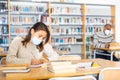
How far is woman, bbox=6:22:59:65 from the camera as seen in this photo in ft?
9.53

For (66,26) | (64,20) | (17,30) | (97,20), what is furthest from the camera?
(97,20)

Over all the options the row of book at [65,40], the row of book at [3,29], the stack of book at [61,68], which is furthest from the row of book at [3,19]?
the stack of book at [61,68]

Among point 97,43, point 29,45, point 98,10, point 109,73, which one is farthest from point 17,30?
point 109,73

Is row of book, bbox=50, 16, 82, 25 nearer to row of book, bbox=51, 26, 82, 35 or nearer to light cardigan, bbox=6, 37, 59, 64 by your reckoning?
row of book, bbox=51, 26, 82, 35

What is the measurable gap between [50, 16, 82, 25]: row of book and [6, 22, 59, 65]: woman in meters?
3.82

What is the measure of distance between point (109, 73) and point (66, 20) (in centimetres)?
492

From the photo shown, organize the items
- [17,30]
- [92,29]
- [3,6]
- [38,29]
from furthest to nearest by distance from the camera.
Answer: [92,29]
[17,30]
[3,6]
[38,29]

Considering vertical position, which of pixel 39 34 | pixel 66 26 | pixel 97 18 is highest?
pixel 97 18

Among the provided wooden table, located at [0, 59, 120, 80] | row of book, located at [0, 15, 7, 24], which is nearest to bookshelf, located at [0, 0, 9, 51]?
row of book, located at [0, 15, 7, 24]

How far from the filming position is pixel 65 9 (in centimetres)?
707

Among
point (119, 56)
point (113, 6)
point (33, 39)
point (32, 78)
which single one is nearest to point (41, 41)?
point (33, 39)

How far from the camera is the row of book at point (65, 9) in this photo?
690 centimetres

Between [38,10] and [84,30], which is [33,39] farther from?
[84,30]

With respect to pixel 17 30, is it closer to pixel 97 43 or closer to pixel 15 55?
pixel 97 43
